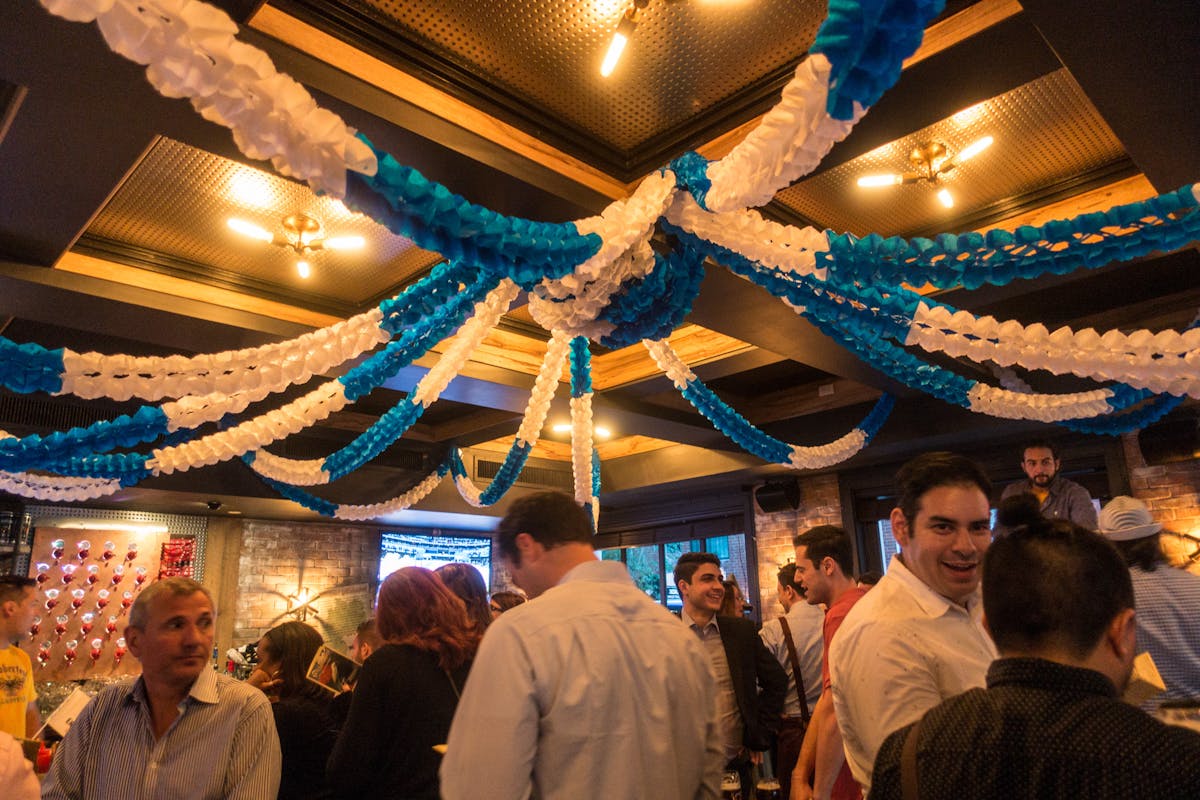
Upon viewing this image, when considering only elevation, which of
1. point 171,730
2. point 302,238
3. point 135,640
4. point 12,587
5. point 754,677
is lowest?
point 754,677

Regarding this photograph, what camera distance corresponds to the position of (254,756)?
Answer: 6.76 feet

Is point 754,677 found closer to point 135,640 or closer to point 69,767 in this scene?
point 135,640

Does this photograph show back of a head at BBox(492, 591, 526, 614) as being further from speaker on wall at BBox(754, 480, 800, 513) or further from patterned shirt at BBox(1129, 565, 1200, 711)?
speaker on wall at BBox(754, 480, 800, 513)

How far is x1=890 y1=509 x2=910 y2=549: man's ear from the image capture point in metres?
1.85

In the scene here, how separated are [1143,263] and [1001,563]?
368 cm

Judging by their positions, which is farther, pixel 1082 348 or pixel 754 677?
pixel 754 677

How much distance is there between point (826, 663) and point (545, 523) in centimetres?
166

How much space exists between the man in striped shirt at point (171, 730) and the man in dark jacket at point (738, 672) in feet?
Answer: 6.60

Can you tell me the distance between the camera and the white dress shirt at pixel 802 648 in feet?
12.4

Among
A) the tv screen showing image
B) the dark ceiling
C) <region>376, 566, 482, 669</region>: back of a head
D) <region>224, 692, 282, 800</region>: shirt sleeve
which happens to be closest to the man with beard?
the dark ceiling

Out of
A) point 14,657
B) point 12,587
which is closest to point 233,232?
point 12,587

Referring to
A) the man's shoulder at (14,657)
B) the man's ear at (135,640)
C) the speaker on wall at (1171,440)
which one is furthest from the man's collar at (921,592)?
the man's shoulder at (14,657)

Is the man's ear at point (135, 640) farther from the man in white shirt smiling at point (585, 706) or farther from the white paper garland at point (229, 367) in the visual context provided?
the man in white shirt smiling at point (585, 706)

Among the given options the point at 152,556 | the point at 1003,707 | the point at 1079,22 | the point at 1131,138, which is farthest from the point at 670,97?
the point at 152,556
